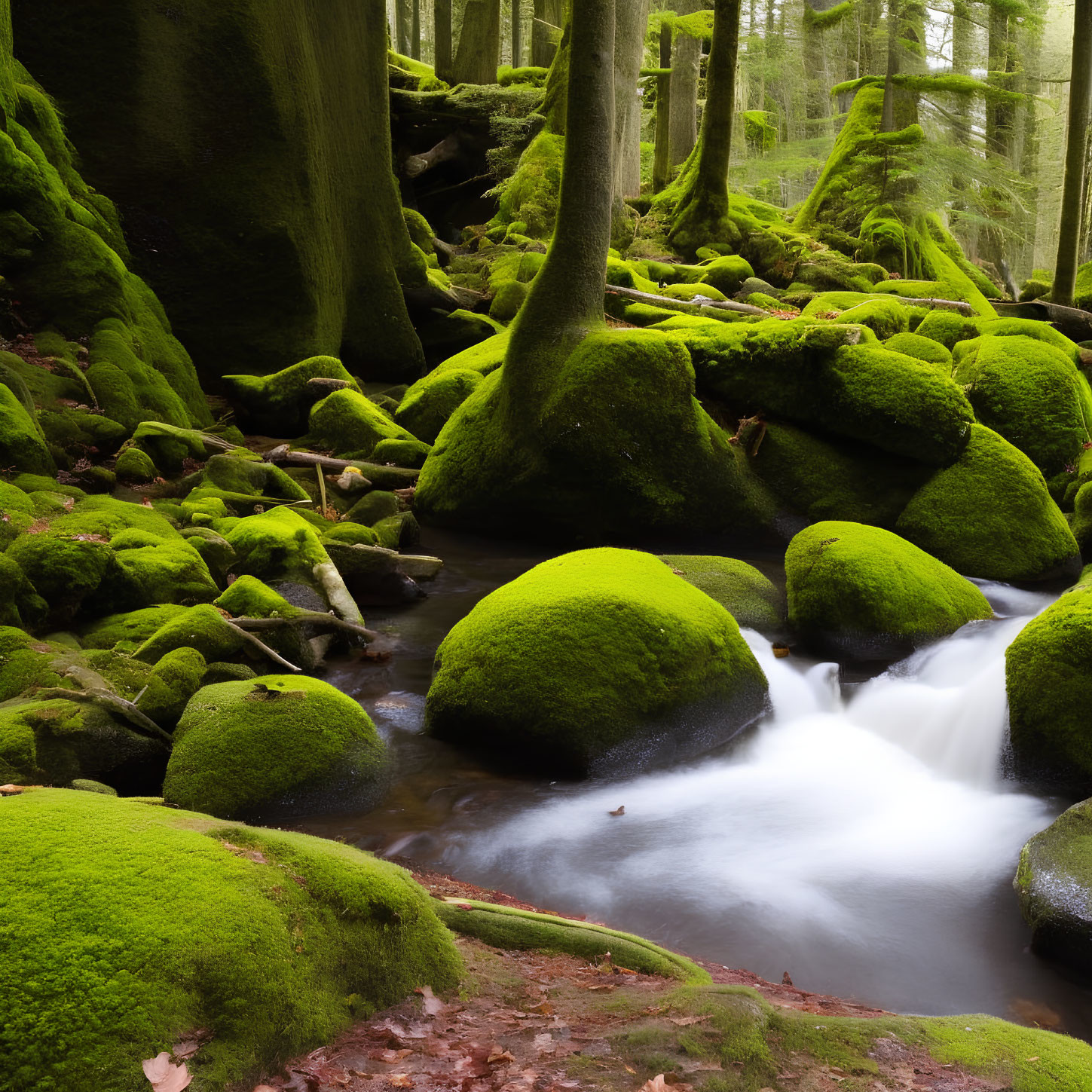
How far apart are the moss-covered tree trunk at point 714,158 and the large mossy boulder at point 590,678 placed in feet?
49.1

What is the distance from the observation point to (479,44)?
81.7 ft

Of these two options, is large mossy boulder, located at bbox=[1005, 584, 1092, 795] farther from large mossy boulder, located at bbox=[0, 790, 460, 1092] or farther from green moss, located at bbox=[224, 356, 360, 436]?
green moss, located at bbox=[224, 356, 360, 436]

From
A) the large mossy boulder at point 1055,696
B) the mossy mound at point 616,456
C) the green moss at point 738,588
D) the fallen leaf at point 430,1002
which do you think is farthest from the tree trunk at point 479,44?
the fallen leaf at point 430,1002

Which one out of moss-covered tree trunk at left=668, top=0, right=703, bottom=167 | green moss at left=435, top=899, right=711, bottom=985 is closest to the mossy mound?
green moss at left=435, top=899, right=711, bottom=985

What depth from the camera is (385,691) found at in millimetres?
7207

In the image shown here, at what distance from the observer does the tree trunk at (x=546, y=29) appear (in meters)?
24.8

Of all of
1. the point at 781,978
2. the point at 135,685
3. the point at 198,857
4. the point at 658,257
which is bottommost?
the point at 781,978

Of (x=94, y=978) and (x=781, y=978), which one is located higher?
(x=94, y=978)

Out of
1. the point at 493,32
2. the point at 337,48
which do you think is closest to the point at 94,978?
the point at 337,48

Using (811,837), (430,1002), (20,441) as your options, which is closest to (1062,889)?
(811,837)

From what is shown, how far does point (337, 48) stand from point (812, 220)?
11807 millimetres

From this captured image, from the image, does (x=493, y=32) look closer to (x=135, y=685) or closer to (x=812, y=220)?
(x=812, y=220)

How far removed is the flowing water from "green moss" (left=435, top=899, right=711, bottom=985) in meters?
1.02

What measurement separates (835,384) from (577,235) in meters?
3.56
